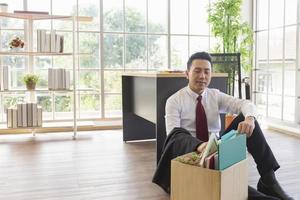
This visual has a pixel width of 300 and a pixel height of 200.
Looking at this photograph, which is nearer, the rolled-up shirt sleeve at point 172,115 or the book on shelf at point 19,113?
the rolled-up shirt sleeve at point 172,115

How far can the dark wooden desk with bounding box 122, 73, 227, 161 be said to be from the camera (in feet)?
9.46

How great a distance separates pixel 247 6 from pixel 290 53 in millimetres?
1285

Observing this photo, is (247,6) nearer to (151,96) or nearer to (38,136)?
(151,96)

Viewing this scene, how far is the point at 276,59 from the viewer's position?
5508 mm

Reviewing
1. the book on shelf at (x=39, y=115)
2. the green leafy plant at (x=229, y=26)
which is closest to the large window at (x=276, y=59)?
the green leafy plant at (x=229, y=26)

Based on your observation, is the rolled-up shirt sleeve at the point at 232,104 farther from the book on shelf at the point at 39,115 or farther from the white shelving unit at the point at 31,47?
the book on shelf at the point at 39,115

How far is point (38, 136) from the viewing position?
15.6ft

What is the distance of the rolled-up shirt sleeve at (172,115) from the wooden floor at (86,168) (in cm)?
51

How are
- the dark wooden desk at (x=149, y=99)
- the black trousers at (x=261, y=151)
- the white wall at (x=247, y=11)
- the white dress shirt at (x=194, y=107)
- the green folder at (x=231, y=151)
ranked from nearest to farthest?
the green folder at (x=231, y=151) < the black trousers at (x=261, y=151) < the white dress shirt at (x=194, y=107) < the dark wooden desk at (x=149, y=99) < the white wall at (x=247, y=11)

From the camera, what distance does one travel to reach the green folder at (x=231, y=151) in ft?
5.70

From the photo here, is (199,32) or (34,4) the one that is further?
(199,32)

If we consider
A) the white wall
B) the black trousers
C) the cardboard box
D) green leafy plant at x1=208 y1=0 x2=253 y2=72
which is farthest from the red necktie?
the white wall

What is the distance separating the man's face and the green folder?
0.61 meters

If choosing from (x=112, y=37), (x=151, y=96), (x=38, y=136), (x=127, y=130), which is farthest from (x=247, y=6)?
(x=38, y=136)
